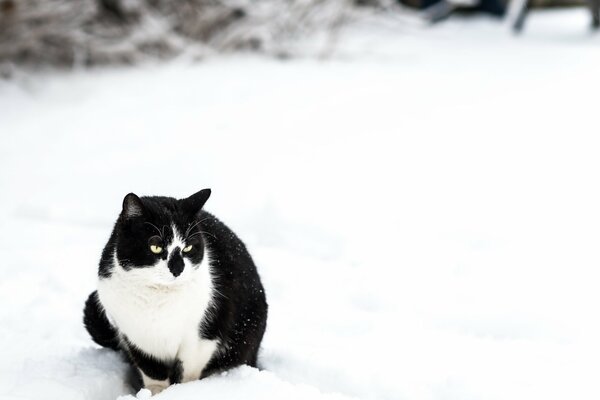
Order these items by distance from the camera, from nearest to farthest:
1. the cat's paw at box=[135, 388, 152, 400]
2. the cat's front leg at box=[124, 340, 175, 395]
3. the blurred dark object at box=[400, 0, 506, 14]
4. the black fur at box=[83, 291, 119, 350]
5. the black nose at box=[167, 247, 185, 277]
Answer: the black nose at box=[167, 247, 185, 277]
the cat's paw at box=[135, 388, 152, 400]
the cat's front leg at box=[124, 340, 175, 395]
the black fur at box=[83, 291, 119, 350]
the blurred dark object at box=[400, 0, 506, 14]

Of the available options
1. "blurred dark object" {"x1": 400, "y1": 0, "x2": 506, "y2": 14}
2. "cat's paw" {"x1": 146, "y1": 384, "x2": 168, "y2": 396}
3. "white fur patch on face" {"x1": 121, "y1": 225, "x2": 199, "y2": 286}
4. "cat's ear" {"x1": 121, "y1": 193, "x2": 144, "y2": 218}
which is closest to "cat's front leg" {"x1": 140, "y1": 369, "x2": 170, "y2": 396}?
"cat's paw" {"x1": 146, "y1": 384, "x2": 168, "y2": 396}

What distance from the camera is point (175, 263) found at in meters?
2.26

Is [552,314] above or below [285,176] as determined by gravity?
above

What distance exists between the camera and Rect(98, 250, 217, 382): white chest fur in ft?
7.59

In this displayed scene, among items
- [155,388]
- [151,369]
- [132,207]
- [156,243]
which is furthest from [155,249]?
[155,388]

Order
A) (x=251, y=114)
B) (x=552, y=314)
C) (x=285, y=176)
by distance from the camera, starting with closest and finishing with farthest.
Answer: (x=552, y=314)
(x=285, y=176)
(x=251, y=114)

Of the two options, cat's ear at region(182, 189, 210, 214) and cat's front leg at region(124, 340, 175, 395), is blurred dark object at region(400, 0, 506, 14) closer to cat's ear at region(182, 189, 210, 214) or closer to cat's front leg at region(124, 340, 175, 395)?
cat's ear at region(182, 189, 210, 214)

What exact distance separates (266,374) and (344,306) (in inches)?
38.3

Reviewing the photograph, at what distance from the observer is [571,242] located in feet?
13.0

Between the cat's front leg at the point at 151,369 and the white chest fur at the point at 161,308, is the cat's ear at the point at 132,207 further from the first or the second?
the cat's front leg at the point at 151,369

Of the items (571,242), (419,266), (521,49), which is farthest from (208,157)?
(521,49)

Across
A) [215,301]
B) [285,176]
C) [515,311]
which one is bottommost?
[285,176]

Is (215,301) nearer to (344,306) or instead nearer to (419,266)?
(344,306)

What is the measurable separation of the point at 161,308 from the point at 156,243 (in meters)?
0.22
